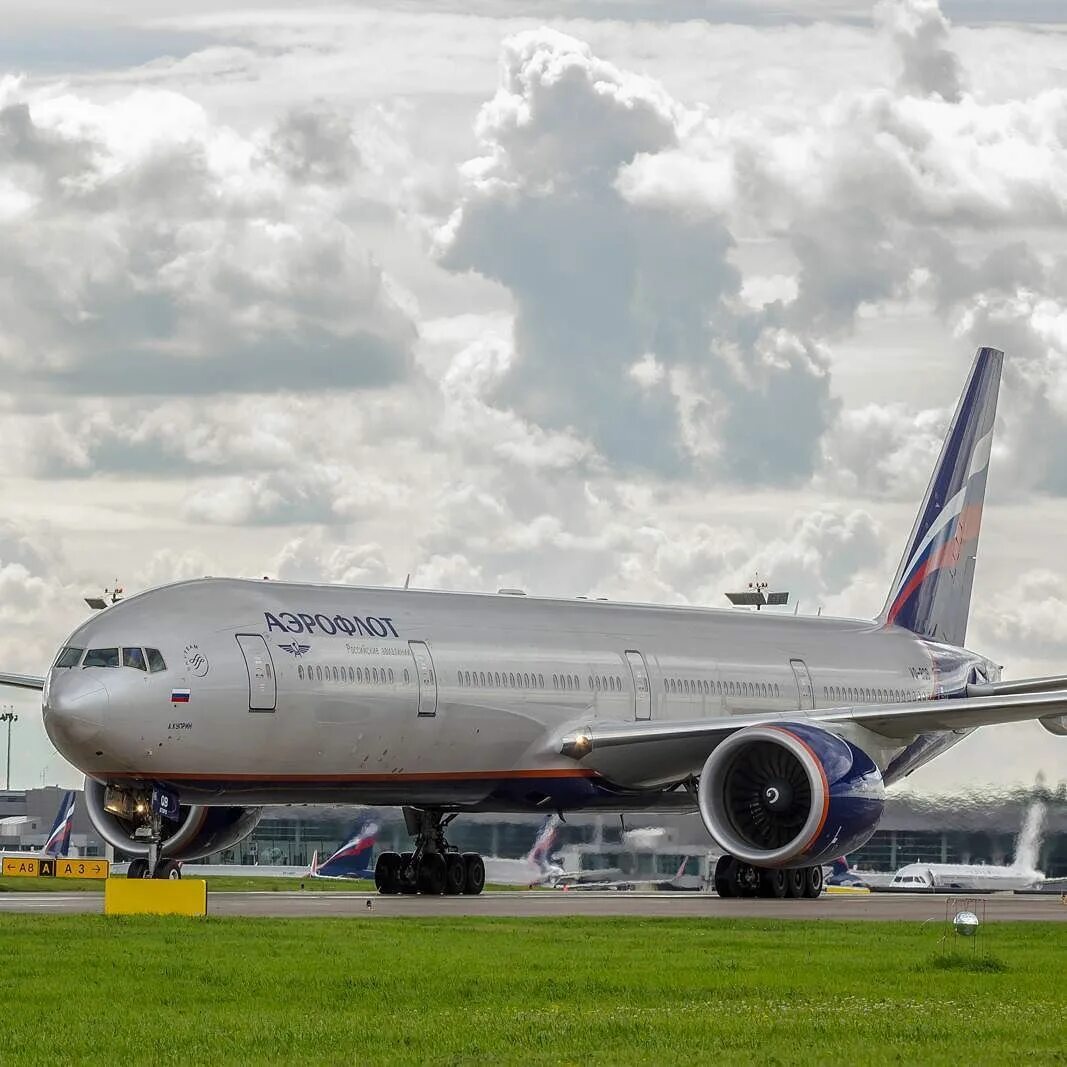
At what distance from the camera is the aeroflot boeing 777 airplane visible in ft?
93.1

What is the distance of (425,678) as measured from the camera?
31453mm

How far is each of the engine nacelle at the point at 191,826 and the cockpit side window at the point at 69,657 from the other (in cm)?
407

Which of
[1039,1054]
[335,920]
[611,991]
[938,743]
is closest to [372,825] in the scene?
[938,743]

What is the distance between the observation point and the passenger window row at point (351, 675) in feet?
97.6

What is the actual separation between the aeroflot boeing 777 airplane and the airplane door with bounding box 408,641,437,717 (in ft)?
0.11

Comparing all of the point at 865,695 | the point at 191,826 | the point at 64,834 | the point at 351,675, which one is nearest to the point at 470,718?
the point at 351,675

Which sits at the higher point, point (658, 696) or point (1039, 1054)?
point (658, 696)

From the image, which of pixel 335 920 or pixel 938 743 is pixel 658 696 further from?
pixel 335 920

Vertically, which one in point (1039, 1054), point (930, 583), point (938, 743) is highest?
point (930, 583)

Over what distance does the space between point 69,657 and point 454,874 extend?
28.3ft

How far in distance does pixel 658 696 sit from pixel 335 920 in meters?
13.5

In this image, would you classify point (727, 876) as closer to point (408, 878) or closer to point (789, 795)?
point (789, 795)

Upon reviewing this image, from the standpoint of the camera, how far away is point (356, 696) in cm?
3022

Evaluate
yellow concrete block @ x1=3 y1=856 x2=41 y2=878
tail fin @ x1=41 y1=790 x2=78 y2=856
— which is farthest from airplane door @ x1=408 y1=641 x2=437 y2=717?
tail fin @ x1=41 y1=790 x2=78 y2=856
